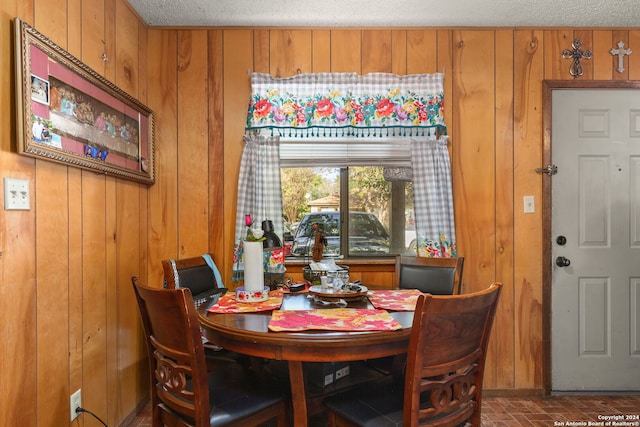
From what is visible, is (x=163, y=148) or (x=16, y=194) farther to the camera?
(x=163, y=148)

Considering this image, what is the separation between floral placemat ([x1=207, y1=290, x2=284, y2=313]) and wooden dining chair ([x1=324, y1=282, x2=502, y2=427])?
0.47 m

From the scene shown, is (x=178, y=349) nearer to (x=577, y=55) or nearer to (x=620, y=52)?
(x=577, y=55)

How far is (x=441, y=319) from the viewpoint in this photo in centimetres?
111

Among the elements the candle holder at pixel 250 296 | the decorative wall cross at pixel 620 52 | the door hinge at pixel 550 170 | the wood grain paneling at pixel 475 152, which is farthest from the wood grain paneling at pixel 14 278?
the decorative wall cross at pixel 620 52

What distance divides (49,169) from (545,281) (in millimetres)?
2892

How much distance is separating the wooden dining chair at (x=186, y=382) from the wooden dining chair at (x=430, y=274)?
42.5 inches

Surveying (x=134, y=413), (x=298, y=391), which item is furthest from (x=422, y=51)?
(x=134, y=413)

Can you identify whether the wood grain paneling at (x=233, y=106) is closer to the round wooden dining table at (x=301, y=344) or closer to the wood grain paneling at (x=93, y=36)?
the wood grain paneling at (x=93, y=36)

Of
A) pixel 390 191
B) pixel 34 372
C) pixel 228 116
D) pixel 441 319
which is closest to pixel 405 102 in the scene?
pixel 390 191

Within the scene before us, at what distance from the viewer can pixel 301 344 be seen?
1.26 metres

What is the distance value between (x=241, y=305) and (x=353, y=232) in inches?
45.5

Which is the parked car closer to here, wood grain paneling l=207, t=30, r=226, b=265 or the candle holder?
wood grain paneling l=207, t=30, r=226, b=265

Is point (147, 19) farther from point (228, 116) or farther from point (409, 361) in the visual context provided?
point (409, 361)

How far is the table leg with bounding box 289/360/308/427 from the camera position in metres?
1.34
